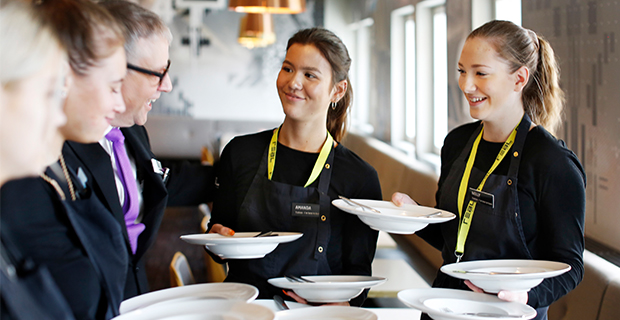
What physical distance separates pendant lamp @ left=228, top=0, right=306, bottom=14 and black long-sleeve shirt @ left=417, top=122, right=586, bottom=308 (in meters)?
2.64

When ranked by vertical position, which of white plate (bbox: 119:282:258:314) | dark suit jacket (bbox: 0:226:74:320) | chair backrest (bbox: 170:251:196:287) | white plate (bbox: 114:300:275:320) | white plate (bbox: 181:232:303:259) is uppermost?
dark suit jacket (bbox: 0:226:74:320)

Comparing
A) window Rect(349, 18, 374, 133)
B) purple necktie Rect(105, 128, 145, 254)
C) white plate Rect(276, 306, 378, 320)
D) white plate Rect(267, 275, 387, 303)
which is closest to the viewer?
white plate Rect(276, 306, 378, 320)

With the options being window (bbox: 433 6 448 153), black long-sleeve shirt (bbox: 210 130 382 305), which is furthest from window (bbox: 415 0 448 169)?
black long-sleeve shirt (bbox: 210 130 382 305)

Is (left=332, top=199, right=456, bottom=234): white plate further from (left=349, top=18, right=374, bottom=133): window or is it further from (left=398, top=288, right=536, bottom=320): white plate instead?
(left=349, top=18, right=374, bottom=133): window

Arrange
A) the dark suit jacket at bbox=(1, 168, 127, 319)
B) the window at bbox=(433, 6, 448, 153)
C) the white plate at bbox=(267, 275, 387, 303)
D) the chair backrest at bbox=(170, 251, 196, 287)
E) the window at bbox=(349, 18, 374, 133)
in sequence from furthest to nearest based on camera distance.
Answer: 1. the window at bbox=(349, 18, 374, 133)
2. the window at bbox=(433, 6, 448, 153)
3. the chair backrest at bbox=(170, 251, 196, 287)
4. the white plate at bbox=(267, 275, 387, 303)
5. the dark suit jacket at bbox=(1, 168, 127, 319)

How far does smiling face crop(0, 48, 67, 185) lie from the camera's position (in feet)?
2.17

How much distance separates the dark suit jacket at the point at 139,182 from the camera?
1268mm

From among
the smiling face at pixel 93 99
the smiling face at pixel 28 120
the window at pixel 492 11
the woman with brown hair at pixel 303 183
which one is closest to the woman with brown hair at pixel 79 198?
the smiling face at pixel 93 99

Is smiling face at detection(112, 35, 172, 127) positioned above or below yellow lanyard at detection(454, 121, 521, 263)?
above

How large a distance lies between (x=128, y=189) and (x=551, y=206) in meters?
1.14

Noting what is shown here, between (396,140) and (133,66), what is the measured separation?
459cm

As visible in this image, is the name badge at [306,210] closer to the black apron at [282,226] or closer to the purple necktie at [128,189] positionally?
the black apron at [282,226]

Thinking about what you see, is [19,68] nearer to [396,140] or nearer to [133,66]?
[133,66]

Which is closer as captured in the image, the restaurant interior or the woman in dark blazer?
the woman in dark blazer
